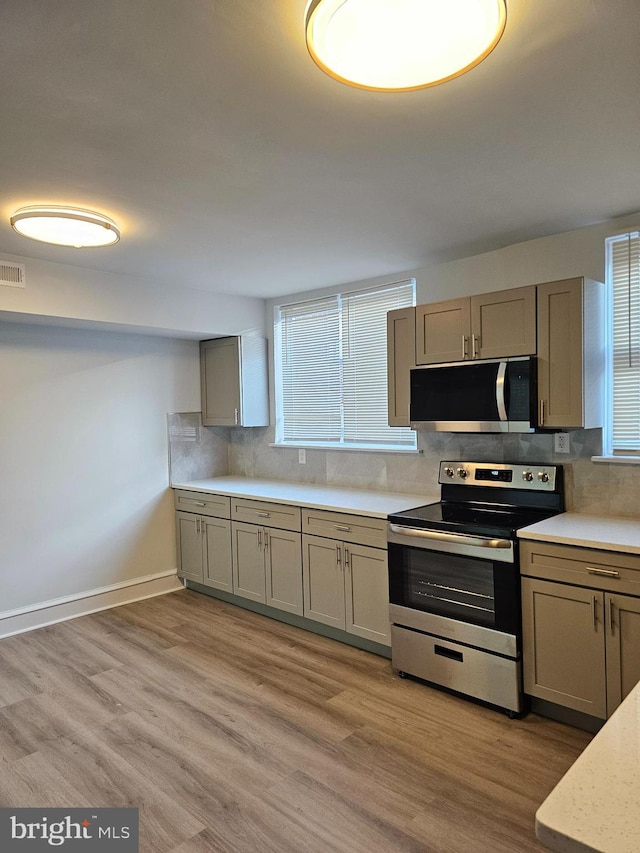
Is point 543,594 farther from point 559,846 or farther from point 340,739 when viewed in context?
point 559,846

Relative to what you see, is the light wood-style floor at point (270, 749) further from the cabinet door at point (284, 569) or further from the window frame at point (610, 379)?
the window frame at point (610, 379)

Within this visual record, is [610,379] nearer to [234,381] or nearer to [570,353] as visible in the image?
[570,353]

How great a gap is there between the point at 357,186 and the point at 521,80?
90 cm

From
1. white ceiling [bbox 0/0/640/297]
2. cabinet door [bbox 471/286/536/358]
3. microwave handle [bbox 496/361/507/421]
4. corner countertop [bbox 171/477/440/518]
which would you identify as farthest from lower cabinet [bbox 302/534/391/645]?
white ceiling [bbox 0/0/640/297]

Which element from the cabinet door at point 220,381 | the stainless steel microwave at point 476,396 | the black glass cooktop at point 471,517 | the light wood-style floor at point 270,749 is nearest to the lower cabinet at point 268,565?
the light wood-style floor at point 270,749

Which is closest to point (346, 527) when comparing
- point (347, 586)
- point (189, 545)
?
point (347, 586)

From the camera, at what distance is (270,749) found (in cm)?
255

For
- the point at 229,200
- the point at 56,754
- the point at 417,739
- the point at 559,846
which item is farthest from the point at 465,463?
the point at 559,846

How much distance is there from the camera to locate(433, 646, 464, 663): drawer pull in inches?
115

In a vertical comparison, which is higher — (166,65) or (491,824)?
(166,65)

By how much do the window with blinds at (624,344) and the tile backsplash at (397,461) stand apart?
0.12 m

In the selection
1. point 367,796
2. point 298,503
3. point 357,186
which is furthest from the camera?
point 298,503

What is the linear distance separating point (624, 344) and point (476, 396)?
78 centimetres

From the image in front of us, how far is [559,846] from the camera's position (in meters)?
0.80
